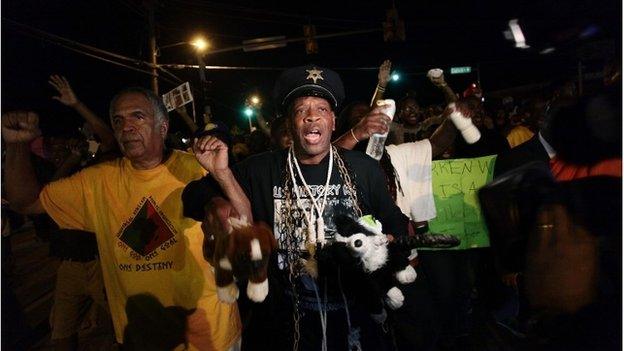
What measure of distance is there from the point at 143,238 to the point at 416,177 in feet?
7.69

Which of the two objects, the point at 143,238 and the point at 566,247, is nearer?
the point at 566,247

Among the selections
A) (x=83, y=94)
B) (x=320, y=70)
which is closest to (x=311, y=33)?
(x=320, y=70)

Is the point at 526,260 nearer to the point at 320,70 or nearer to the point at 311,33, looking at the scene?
the point at 320,70

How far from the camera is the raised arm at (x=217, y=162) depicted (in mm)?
2160

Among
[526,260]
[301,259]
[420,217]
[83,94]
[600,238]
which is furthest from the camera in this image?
[83,94]

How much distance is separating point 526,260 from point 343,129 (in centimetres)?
→ 255

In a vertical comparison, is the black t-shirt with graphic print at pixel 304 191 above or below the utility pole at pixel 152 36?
below

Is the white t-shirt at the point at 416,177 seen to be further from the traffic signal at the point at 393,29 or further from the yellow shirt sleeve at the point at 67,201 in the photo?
the traffic signal at the point at 393,29

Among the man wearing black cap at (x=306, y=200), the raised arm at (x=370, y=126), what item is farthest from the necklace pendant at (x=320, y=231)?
the raised arm at (x=370, y=126)

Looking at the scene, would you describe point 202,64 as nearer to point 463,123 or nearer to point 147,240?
point 463,123

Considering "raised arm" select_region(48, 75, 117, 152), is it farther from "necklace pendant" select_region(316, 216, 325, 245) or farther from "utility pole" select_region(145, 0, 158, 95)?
"utility pole" select_region(145, 0, 158, 95)

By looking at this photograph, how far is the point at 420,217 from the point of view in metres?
3.75

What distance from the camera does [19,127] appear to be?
250cm

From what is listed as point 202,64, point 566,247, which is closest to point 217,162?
point 566,247
